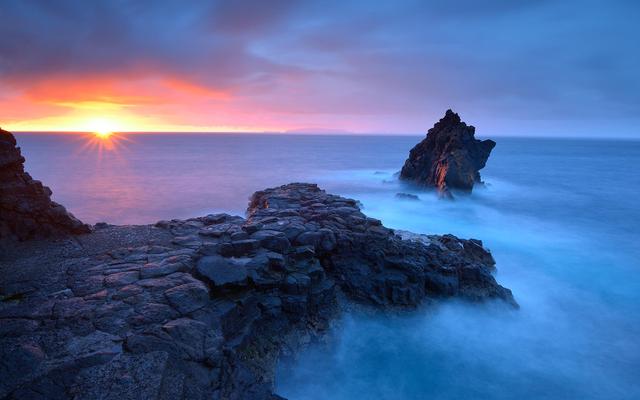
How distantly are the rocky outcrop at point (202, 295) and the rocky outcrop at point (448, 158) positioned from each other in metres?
21.3

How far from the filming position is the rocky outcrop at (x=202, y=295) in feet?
22.3

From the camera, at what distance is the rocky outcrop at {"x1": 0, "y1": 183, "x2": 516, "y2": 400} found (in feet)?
22.3

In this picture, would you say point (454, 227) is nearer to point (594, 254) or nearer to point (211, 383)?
point (594, 254)

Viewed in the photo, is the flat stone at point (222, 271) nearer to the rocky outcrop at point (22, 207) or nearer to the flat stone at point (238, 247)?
the flat stone at point (238, 247)

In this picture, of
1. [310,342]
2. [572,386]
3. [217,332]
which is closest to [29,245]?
[217,332]

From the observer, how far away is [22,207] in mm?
11875

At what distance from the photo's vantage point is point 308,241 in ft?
43.7

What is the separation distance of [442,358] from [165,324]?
8668 millimetres

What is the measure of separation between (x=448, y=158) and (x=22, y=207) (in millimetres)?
34591

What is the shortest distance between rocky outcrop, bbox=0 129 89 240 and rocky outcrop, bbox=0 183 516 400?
670 mm

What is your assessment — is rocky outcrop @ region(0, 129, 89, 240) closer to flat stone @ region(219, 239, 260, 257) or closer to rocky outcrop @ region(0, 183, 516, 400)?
rocky outcrop @ region(0, 183, 516, 400)

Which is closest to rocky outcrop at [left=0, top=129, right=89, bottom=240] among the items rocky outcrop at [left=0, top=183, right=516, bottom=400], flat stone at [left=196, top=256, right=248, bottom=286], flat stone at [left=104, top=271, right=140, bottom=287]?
rocky outcrop at [left=0, top=183, right=516, bottom=400]

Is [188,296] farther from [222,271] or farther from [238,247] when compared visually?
[238,247]

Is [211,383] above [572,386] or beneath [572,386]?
above
